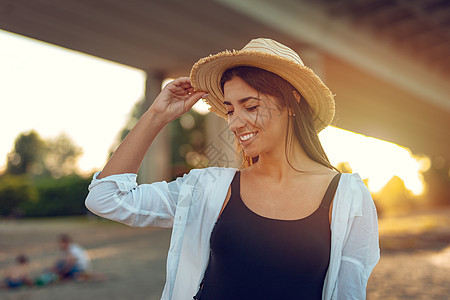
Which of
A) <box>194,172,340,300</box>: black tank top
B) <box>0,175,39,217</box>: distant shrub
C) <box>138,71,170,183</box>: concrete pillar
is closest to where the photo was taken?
<box>194,172,340,300</box>: black tank top

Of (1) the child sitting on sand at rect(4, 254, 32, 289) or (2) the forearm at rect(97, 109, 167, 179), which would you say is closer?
(2) the forearm at rect(97, 109, 167, 179)

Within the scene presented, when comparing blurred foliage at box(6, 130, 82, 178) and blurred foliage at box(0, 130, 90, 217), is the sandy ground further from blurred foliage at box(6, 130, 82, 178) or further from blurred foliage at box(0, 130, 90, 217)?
blurred foliage at box(6, 130, 82, 178)

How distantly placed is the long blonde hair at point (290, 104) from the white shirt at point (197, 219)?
0.22 metres

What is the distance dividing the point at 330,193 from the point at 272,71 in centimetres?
60

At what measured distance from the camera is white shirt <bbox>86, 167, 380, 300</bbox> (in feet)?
5.22

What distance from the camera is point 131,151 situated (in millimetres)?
1641

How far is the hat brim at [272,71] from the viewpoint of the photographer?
1.75 m

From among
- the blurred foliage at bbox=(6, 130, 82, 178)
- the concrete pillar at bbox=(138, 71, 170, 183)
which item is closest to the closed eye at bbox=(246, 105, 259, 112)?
the concrete pillar at bbox=(138, 71, 170, 183)

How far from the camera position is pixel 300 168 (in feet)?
6.07

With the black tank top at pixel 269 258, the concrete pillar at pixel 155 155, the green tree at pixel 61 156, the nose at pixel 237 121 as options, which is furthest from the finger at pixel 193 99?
the green tree at pixel 61 156

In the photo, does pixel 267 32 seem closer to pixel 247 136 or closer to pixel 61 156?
pixel 247 136

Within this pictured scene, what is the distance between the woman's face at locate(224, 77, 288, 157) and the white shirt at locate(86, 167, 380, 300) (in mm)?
223

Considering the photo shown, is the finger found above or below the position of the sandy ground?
above

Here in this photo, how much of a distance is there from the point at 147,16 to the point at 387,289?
7608mm
